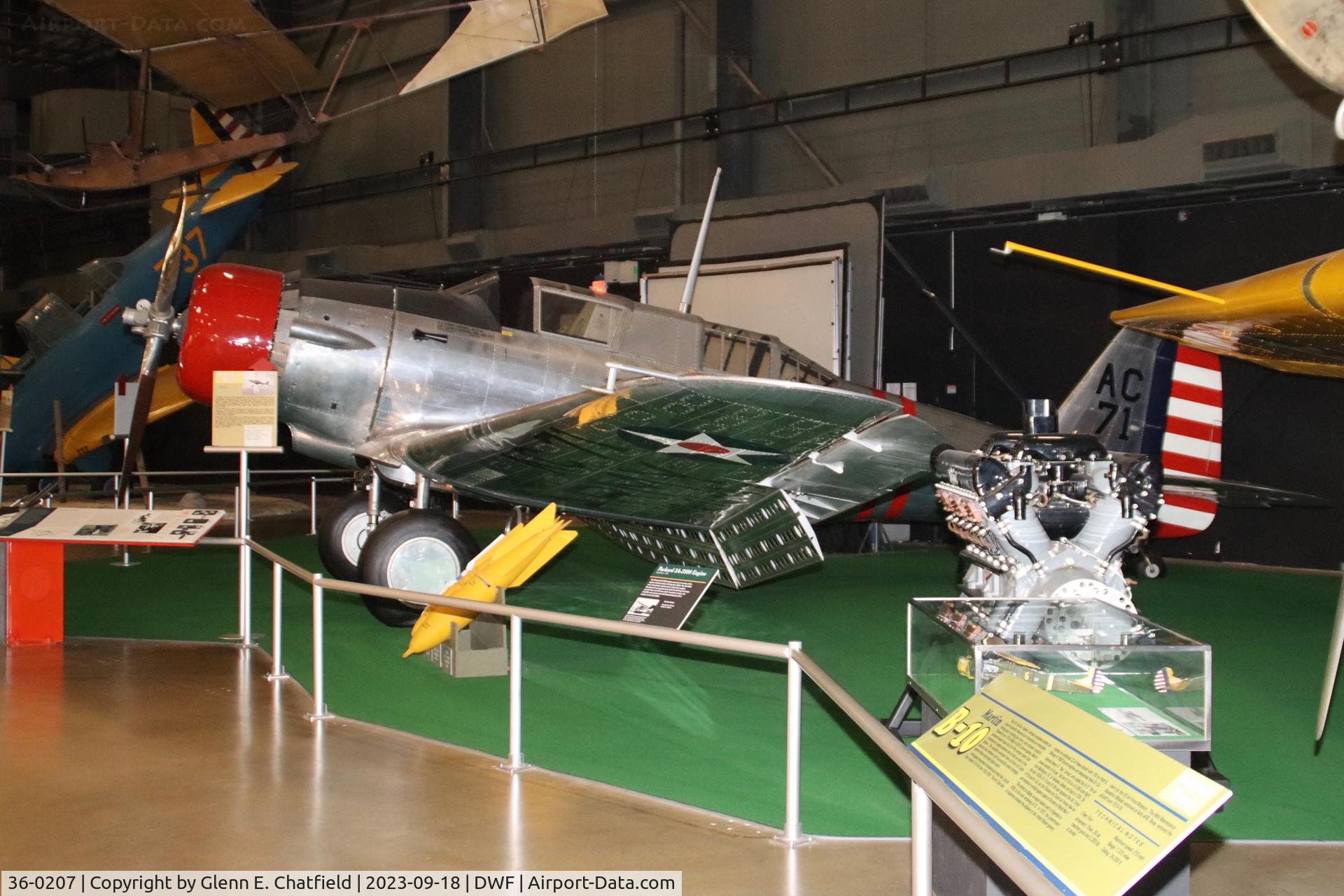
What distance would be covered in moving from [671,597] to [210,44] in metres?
11.7

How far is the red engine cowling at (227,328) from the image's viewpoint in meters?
6.60

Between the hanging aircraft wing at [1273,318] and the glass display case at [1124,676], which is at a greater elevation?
the hanging aircraft wing at [1273,318]

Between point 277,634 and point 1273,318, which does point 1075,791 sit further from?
point 277,634

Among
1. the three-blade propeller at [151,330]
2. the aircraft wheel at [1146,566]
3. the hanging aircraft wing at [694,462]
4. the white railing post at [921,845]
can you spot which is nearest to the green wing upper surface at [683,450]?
the hanging aircraft wing at [694,462]

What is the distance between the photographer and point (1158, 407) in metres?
7.63

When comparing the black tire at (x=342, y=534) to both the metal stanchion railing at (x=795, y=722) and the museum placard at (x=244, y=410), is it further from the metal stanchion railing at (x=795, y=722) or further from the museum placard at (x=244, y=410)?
the metal stanchion railing at (x=795, y=722)

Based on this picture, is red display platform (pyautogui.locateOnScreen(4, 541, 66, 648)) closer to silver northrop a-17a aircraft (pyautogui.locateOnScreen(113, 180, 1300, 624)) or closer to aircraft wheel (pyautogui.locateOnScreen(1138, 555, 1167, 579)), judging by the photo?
silver northrop a-17a aircraft (pyautogui.locateOnScreen(113, 180, 1300, 624))

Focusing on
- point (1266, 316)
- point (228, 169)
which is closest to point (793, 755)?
point (1266, 316)

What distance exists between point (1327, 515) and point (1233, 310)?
5.56 m

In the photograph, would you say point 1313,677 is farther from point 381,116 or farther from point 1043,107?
point 381,116

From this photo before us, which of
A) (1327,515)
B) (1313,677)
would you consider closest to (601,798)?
(1313,677)

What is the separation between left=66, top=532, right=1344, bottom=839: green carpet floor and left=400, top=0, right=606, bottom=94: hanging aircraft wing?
6352mm

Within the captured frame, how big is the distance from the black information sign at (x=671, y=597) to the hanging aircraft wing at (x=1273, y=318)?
2735 millimetres

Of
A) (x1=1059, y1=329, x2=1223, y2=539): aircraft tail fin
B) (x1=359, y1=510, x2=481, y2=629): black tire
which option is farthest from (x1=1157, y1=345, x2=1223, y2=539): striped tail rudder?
(x1=359, y1=510, x2=481, y2=629): black tire
